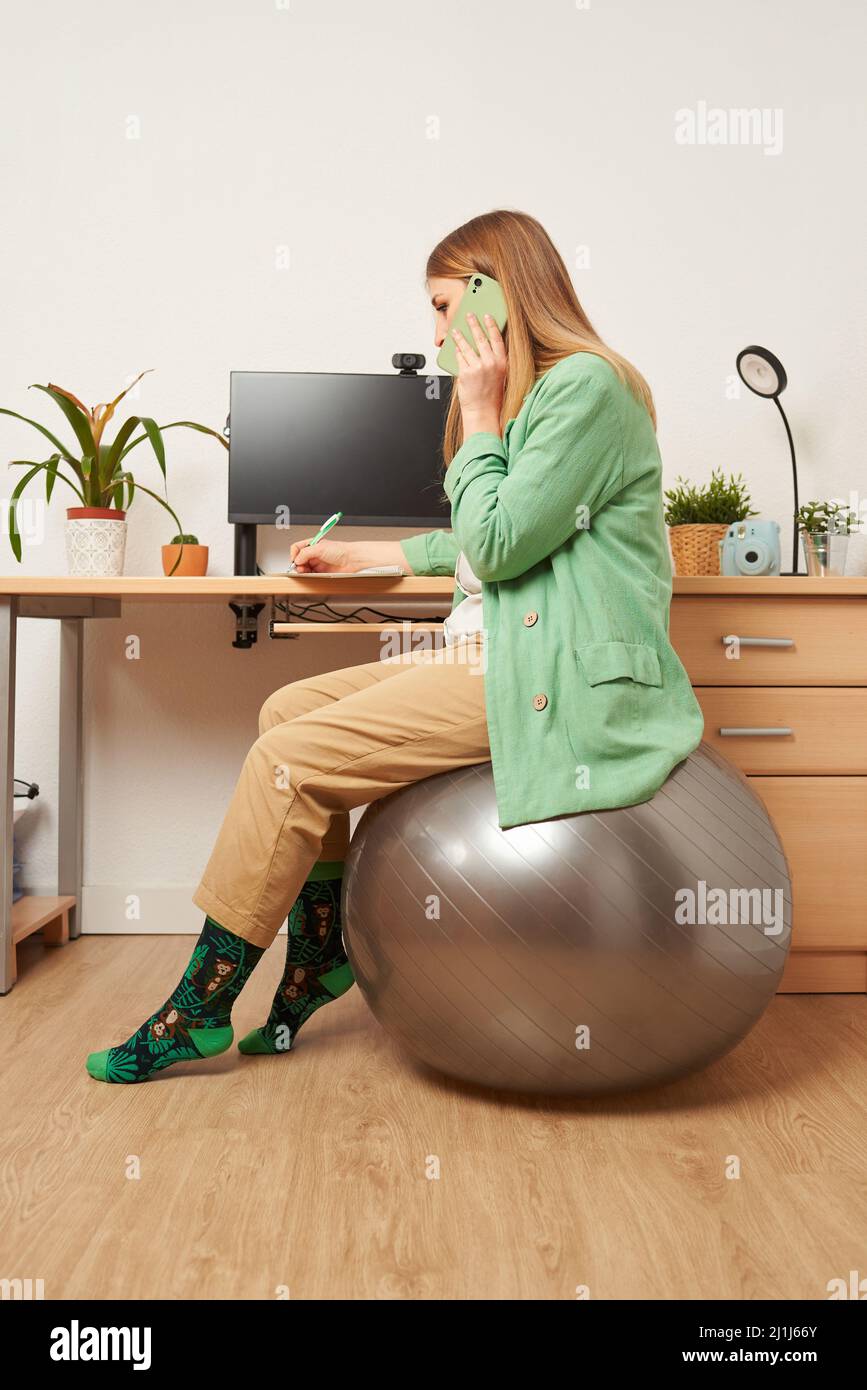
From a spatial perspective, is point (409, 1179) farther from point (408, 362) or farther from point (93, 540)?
point (408, 362)

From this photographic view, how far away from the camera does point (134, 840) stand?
2.54 metres

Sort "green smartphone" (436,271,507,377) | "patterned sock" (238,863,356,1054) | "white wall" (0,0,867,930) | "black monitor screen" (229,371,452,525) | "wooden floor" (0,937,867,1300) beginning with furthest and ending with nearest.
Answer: "white wall" (0,0,867,930), "black monitor screen" (229,371,452,525), "patterned sock" (238,863,356,1054), "green smartphone" (436,271,507,377), "wooden floor" (0,937,867,1300)

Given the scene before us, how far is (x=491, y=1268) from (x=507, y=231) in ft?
4.28

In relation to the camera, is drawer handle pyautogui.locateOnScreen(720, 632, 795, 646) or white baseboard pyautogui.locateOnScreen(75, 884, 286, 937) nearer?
drawer handle pyautogui.locateOnScreen(720, 632, 795, 646)

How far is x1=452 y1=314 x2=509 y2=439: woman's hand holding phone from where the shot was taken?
5.09 feet

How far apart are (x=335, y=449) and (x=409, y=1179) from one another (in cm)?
148

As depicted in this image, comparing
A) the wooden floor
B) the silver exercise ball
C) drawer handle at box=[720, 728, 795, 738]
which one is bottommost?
the wooden floor

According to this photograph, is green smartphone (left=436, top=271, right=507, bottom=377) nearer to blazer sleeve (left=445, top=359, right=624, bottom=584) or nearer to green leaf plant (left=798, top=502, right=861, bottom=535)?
blazer sleeve (left=445, top=359, right=624, bottom=584)

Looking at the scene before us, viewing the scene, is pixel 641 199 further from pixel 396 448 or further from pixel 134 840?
pixel 134 840

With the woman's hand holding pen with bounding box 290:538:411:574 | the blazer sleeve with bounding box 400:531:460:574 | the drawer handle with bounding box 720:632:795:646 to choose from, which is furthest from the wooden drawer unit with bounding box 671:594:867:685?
the woman's hand holding pen with bounding box 290:538:411:574

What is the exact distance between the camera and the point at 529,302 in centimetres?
157

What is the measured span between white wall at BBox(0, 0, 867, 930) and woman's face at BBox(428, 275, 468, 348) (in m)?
0.87

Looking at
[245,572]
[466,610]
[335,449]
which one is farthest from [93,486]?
[466,610]

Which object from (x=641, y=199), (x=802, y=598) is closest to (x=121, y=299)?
(x=641, y=199)
